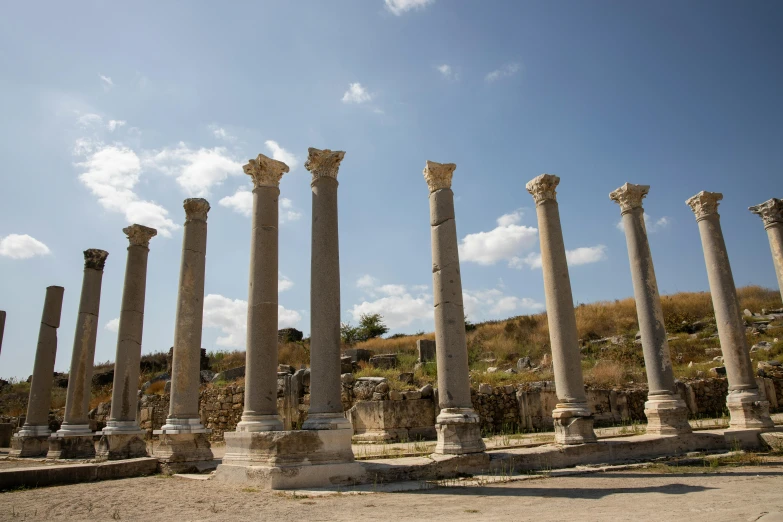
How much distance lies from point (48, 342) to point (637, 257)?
56.7 ft

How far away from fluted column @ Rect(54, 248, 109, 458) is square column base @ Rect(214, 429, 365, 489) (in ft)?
26.1

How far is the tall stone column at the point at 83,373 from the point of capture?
14.6m

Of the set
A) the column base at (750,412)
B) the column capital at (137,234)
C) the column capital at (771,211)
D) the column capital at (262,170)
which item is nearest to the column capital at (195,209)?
the column capital at (262,170)

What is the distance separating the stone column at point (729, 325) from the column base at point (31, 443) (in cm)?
1803

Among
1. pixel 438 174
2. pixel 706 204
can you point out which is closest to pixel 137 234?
pixel 438 174

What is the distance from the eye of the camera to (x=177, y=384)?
11766mm

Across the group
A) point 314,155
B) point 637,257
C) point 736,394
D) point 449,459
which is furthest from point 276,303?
point 736,394

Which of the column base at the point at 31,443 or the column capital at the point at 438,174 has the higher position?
the column capital at the point at 438,174

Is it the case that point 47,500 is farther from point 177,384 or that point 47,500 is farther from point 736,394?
point 736,394

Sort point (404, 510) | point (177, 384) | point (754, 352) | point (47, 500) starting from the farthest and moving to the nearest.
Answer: point (754, 352)
point (177, 384)
point (47, 500)
point (404, 510)

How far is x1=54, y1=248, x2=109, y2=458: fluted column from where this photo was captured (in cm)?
1468

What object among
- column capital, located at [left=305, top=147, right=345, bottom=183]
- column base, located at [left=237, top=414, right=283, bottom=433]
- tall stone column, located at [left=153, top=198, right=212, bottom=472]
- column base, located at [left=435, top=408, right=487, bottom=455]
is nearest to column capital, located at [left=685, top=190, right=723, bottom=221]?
column base, located at [left=435, top=408, right=487, bottom=455]

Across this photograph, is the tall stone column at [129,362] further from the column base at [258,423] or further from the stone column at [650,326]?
the stone column at [650,326]

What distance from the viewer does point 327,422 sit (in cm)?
904
